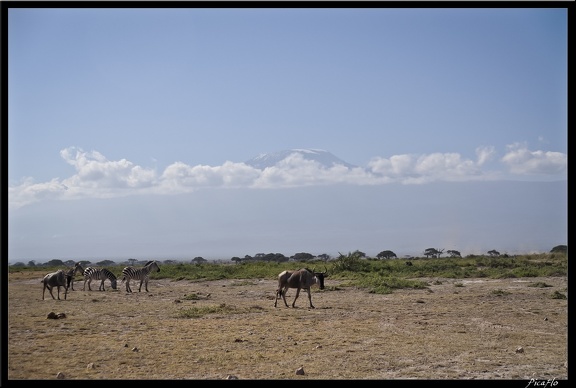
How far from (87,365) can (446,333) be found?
28.1ft

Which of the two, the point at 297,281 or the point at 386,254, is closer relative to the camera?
the point at 297,281

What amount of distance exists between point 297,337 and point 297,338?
0.44 feet

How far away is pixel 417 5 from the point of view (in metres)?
9.69

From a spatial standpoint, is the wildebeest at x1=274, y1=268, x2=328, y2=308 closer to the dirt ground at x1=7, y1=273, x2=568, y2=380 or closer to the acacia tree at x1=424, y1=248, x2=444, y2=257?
the dirt ground at x1=7, y1=273, x2=568, y2=380

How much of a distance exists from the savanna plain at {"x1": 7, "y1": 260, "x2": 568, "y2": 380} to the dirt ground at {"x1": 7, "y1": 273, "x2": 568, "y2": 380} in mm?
26

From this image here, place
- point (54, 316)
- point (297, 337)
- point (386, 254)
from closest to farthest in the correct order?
point (297, 337)
point (54, 316)
point (386, 254)

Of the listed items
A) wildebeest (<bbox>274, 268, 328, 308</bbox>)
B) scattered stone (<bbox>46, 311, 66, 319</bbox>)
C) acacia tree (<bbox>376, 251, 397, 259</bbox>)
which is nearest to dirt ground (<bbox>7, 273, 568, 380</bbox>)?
scattered stone (<bbox>46, 311, 66, 319</bbox>)

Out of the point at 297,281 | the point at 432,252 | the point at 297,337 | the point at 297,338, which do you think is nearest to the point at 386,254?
the point at 432,252

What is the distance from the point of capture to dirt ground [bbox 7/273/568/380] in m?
10.3

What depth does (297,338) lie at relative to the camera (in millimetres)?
13477

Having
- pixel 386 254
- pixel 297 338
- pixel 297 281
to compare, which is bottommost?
pixel 297 338

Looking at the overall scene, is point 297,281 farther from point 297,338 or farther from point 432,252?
point 432,252

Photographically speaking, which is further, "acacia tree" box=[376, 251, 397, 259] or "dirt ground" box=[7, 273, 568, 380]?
"acacia tree" box=[376, 251, 397, 259]

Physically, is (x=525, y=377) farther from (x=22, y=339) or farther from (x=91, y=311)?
(x=91, y=311)
